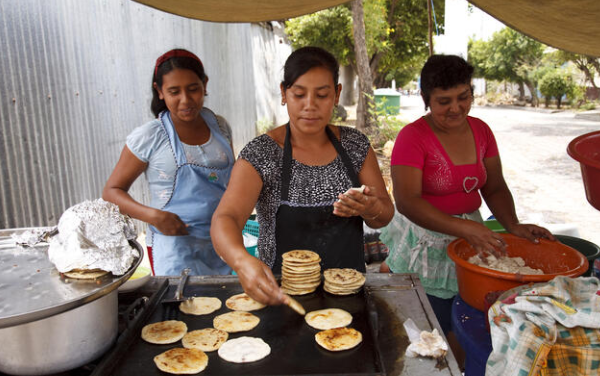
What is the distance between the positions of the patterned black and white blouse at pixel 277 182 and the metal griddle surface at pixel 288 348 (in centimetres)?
41

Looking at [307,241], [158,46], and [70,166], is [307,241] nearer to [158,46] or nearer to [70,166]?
[70,166]

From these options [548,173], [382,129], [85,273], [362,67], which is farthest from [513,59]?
[85,273]

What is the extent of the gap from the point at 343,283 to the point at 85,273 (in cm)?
99

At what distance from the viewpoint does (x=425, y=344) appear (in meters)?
1.44

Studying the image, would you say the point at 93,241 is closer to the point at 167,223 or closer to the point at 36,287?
the point at 36,287

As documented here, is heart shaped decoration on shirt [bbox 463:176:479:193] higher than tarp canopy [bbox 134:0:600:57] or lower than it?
lower

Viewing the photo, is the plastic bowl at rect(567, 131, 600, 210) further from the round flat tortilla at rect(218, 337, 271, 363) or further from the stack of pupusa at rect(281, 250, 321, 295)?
the round flat tortilla at rect(218, 337, 271, 363)

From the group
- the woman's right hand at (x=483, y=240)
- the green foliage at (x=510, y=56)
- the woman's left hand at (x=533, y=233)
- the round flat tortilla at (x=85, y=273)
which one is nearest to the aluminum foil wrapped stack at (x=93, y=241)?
the round flat tortilla at (x=85, y=273)

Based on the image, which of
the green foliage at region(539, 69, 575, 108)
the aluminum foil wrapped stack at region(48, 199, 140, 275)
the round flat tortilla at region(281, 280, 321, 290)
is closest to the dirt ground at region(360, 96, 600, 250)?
the round flat tortilla at region(281, 280, 321, 290)

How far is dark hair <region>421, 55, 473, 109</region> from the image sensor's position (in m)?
2.41

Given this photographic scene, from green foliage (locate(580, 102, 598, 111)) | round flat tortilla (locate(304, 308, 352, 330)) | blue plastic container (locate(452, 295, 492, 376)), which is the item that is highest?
green foliage (locate(580, 102, 598, 111))

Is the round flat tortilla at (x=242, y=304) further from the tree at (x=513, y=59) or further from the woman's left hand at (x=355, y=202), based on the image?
the tree at (x=513, y=59)

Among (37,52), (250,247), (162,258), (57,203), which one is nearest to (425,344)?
(162,258)

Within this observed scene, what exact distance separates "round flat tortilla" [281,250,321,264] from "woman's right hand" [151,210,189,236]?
773 millimetres
